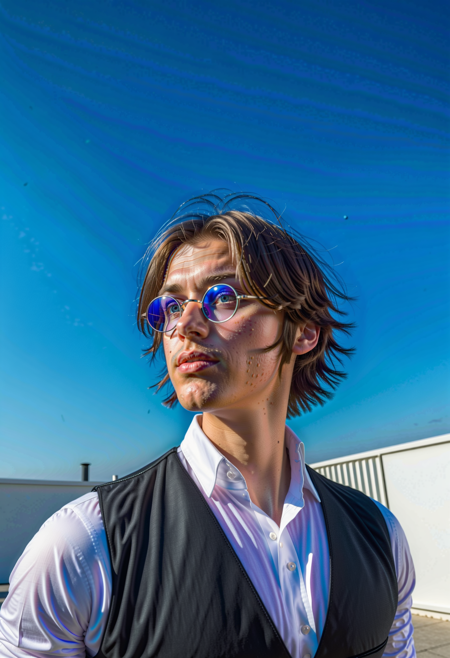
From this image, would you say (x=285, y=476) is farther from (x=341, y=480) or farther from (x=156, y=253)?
(x=341, y=480)

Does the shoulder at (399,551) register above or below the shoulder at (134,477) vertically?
below

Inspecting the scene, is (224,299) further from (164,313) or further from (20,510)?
(20,510)

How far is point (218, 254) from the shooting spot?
1411 mm

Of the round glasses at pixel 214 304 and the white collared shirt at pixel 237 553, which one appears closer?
the white collared shirt at pixel 237 553

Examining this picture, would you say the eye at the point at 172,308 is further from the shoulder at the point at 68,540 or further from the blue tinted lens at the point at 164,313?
the shoulder at the point at 68,540

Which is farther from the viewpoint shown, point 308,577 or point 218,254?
point 218,254

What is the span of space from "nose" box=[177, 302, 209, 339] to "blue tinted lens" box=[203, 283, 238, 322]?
0.08ft

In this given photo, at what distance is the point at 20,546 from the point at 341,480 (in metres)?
7.52

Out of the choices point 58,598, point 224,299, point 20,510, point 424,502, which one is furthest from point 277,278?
A: point 20,510

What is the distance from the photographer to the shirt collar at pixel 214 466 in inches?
46.7

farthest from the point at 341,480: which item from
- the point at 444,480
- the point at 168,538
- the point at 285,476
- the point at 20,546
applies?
the point at 20,546

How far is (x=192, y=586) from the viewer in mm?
957

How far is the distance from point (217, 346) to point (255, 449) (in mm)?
331

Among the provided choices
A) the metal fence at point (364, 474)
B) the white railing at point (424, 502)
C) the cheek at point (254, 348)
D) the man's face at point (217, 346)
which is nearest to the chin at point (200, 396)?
the man's face at point (217, 346)
